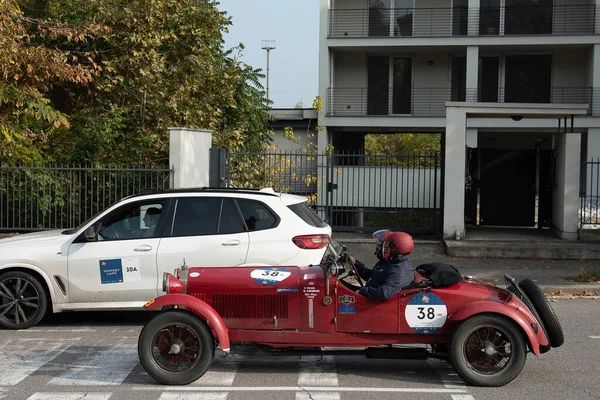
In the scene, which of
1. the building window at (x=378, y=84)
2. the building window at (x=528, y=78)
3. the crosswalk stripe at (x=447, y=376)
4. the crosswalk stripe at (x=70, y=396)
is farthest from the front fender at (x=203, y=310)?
the building window at (x=528, y=78)

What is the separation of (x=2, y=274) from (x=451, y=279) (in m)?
5.48

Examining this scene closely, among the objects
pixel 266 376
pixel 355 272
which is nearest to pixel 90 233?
pixel 266 376

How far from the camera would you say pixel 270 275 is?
697cm

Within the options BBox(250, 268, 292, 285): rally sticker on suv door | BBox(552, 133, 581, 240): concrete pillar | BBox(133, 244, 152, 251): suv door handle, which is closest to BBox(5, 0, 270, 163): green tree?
BBox(552, 133, 581, 240): concrete pillar

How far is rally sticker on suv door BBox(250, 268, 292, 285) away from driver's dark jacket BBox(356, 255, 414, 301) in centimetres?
72

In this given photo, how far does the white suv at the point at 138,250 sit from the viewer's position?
9023 millimetres

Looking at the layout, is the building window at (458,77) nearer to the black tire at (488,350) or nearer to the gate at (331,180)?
the gate at (331,180)

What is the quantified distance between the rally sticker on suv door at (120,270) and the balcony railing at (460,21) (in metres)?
20.4

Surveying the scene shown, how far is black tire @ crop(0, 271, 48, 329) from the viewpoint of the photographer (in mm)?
9070

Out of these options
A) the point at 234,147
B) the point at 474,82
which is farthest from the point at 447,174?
the point at 474,82

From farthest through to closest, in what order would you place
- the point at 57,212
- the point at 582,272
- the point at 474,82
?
the point at 474,82 < the point at 57,212 < the point at 582,272

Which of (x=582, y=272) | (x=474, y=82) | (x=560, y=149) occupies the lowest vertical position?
(x=582, y=272)

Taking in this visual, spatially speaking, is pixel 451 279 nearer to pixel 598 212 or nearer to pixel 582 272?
pixel 582 272

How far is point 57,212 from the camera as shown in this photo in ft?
55.0
